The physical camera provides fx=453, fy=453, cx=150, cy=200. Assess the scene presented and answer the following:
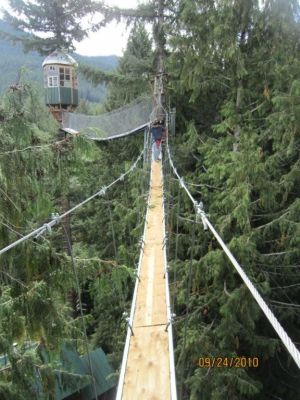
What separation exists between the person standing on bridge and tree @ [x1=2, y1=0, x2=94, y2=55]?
2.80 metres

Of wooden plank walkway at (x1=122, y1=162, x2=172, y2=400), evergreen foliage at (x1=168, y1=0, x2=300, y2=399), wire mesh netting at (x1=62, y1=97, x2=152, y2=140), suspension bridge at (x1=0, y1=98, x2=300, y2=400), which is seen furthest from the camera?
wire mesh netting at (x1=62, y1=97, x2=152, y2=140)

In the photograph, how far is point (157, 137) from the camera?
7.73 meters

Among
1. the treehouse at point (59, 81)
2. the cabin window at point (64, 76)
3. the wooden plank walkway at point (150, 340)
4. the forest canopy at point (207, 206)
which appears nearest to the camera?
the wooden plank walkway at point (150, 340)

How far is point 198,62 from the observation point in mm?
6355

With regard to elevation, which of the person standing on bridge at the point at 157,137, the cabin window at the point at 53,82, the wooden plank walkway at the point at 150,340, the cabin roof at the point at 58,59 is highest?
the cabin roof at the point at 58,59

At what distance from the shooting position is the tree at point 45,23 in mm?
8938

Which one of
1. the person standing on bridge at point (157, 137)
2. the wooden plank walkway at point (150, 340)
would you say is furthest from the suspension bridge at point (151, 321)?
the person standing on bridge at point (157, 137)

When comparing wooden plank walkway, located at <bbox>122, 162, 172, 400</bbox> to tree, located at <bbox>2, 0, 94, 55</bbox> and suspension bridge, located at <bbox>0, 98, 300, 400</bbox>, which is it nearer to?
suspension bridge, located at <bbox>0, 98, 300, 400</bbox>

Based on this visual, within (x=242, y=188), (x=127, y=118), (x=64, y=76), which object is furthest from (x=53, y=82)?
(x=242, y=188)

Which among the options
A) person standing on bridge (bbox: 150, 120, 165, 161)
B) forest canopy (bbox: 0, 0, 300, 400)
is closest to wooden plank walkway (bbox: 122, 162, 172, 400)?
forest canopy (bbox: 0, 0, 300, 400)

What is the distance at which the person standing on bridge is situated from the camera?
7538mm

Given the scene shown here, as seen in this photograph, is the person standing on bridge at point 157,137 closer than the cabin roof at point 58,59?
Yes

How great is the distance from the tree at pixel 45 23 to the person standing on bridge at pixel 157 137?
2802mm

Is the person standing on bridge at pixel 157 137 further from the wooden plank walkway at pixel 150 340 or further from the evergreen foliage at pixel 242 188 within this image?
the wooden plank walkway at pixel 150 340
